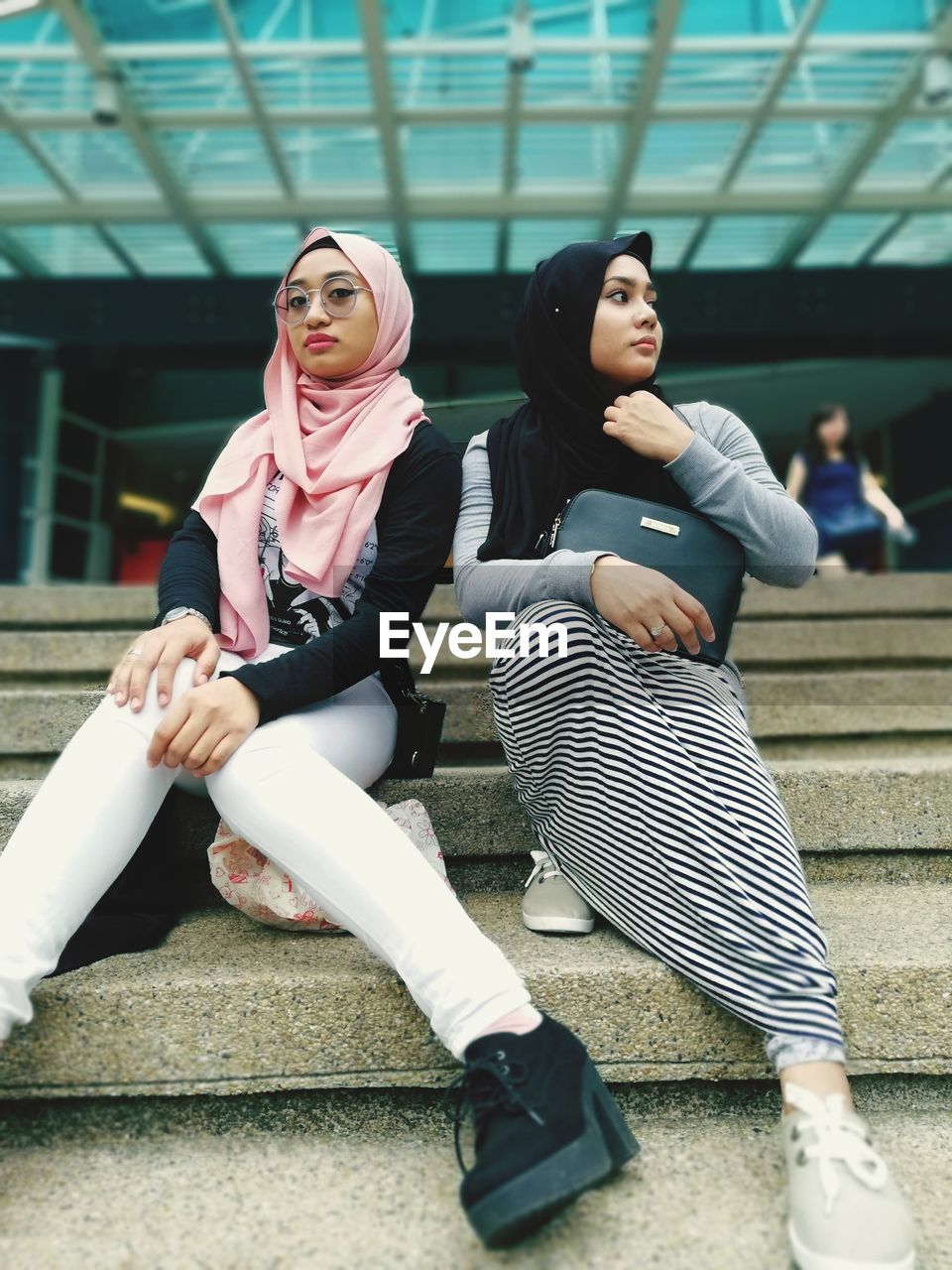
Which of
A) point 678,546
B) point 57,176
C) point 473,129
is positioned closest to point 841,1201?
point 678,546

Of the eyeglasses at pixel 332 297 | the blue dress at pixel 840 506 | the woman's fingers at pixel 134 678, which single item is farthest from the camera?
the blue dress at pixel 840 506

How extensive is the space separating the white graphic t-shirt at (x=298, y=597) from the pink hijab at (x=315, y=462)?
0.03 metres

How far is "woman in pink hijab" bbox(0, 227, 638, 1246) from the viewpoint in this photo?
110 centimetres

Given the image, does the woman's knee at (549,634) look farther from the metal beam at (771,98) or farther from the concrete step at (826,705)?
the metal beam at (771,98)

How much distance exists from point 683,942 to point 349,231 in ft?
4.79

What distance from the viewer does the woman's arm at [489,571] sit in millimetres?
1500

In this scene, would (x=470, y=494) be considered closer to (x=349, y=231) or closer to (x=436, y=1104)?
(x=349, y=231)

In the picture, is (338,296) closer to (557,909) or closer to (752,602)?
(557,909)

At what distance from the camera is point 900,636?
3.01 meters

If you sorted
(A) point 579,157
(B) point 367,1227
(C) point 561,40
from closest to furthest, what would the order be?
1. (B) point 367,1227
2. (C) point 561,40
3. (A) point 579,157

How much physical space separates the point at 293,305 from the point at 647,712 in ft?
3.47

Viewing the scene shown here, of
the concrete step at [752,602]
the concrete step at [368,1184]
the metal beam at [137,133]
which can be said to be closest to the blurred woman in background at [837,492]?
the concrete step at [752,602]

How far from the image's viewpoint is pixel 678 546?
1.49m

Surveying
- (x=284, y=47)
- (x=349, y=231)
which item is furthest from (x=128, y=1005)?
(x=284, y=47)
